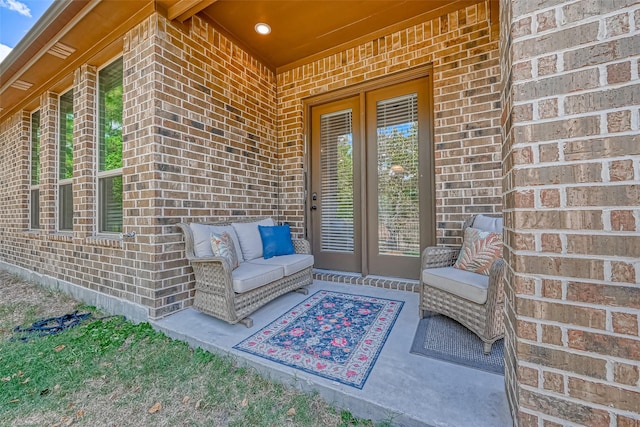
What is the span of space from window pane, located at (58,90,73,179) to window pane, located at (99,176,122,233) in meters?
1.15

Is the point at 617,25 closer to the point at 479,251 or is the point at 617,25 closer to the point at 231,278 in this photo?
the point at 479,251

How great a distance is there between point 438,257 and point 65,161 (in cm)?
494

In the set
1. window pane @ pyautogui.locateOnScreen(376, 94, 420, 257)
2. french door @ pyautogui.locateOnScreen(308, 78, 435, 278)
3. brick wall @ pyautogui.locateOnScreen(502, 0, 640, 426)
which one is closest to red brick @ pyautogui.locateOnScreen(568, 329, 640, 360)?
brick wall @ pyautogui.locateOnScreen(502, 0, 640, 426)

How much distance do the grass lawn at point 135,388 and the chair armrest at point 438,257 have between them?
55.9 inches

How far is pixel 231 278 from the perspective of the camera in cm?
217

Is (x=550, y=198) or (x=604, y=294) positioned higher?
(x=550, y=198)

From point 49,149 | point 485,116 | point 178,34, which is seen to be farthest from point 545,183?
point 49,149

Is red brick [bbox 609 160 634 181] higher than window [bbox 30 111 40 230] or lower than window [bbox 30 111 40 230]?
lower

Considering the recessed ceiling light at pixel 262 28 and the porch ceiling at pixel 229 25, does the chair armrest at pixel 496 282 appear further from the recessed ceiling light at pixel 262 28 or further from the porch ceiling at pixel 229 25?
the recessed ceiling light at pixel 262 28

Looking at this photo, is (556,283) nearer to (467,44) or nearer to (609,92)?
(609,92)

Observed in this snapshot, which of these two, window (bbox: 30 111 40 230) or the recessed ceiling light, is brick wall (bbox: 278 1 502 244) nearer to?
the recessed ceiling light

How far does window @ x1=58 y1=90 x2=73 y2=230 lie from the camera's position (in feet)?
11.9

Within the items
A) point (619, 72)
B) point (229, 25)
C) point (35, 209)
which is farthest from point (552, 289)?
point (35, 209)

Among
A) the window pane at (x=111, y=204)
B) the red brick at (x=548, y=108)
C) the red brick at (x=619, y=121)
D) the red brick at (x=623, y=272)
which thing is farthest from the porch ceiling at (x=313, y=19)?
the red brick at (x=623, y=272)
